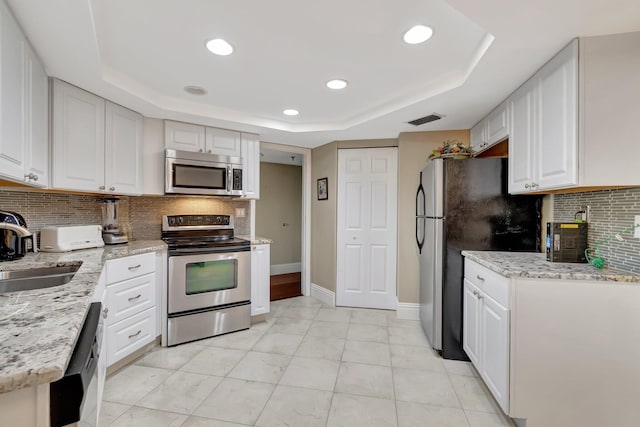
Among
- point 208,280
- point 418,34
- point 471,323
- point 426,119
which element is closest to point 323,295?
point 208,280

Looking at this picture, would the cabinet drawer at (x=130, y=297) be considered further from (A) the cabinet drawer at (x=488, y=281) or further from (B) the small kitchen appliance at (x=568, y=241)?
(B) the small kitchen appliance at (x=568, y=241)

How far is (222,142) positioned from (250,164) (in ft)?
1.27

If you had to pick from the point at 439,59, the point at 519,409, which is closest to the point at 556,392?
the point at 519,409

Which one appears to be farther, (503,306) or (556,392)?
(503,306)

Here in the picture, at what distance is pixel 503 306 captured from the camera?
1.69 metres

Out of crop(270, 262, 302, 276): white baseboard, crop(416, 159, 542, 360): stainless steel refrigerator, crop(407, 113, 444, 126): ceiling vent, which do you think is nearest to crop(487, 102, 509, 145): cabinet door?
crop(416, 159, 542, 360): stainless steel refrigerator

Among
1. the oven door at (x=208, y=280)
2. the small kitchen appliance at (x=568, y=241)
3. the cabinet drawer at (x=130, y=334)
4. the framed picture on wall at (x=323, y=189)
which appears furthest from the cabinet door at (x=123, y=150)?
the small kitchen appliance at (x=568, y=241)

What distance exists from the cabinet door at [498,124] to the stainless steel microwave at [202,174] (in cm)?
250

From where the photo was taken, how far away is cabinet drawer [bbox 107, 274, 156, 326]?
2135 mm

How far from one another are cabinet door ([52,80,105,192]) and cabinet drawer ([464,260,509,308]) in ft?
9.82

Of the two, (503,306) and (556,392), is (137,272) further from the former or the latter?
(556,392)

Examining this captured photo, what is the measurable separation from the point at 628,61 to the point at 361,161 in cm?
249

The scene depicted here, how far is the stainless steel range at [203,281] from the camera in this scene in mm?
2685

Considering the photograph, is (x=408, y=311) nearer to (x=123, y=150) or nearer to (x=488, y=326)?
(x=488, y=326)
